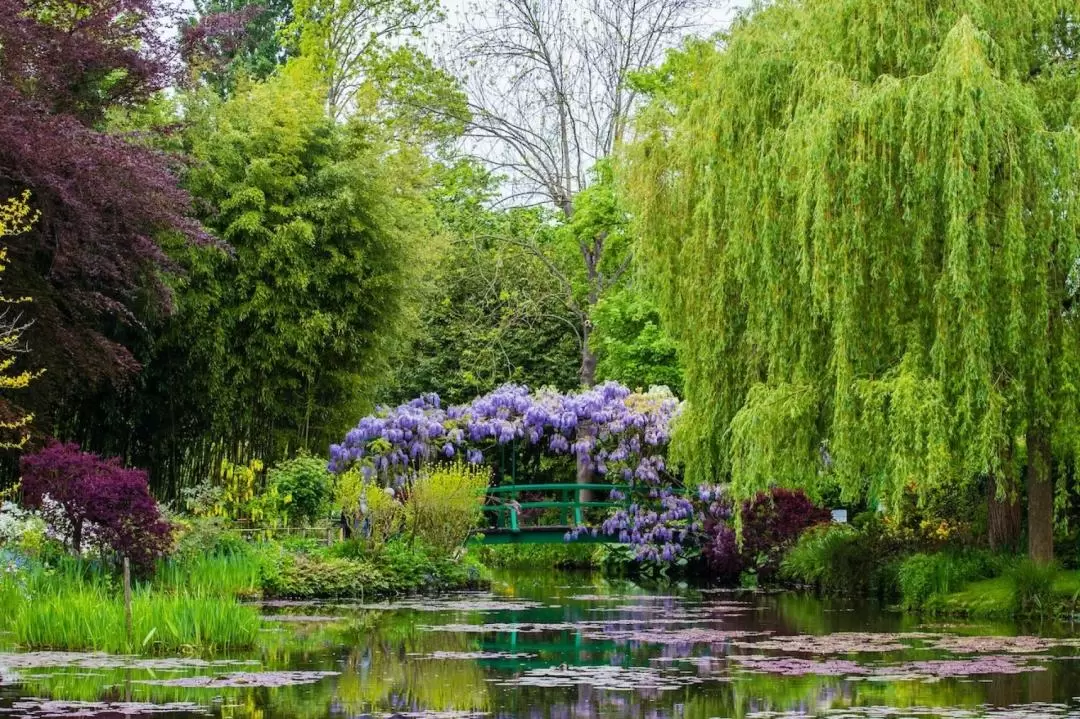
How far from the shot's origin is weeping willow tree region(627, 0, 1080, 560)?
14.7 m

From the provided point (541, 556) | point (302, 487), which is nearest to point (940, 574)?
point (302, 487)

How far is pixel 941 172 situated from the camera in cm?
1476

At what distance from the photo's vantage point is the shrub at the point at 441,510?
20547 millimetres

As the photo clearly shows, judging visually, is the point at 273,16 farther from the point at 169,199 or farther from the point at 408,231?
the point at 169,199

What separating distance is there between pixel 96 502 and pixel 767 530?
12.0 metres

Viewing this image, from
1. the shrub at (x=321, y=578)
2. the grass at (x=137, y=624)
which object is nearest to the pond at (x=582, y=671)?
the grass at (x=137, y=624)

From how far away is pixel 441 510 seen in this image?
2070 centimetres

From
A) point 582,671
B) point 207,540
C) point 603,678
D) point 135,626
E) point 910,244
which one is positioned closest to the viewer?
point 603,678

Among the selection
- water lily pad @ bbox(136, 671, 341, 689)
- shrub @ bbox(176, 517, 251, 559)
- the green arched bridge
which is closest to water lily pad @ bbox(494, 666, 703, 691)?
water lily pad @ bbox(136, 671, 341, 689)

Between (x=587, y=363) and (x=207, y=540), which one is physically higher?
(x=587, y=363)

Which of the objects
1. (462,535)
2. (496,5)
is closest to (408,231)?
(462,535)

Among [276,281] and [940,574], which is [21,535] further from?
[940,574]

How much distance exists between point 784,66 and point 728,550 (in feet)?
27.9

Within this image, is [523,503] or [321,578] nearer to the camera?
[321,578]
